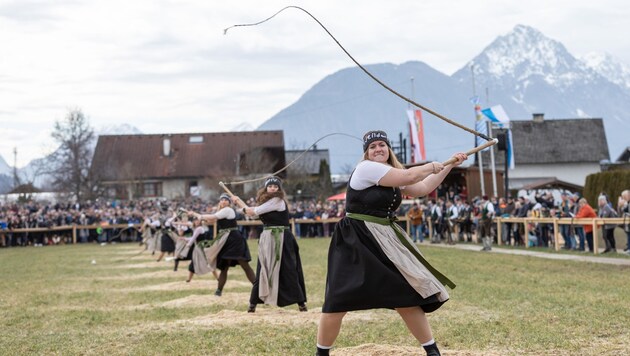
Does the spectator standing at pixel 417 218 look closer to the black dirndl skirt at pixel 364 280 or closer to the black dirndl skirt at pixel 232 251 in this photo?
the black dirndl skirt at pixel 232 251

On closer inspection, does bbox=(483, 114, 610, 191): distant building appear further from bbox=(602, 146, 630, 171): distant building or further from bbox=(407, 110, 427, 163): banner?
bbox=(407, 110, 427, 163): banner

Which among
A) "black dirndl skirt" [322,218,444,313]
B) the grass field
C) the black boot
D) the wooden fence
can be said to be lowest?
the grass field

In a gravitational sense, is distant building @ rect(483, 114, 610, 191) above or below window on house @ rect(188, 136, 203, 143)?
below

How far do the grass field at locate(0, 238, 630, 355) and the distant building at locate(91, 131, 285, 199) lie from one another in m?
55.0

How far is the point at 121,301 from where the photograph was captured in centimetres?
1702

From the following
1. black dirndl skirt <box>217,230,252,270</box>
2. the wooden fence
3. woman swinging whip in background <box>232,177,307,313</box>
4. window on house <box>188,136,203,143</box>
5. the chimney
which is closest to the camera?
woman swinging whip in background <box>232,177,307,313</box>

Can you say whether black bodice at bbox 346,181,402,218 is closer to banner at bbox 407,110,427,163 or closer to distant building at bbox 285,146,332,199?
banner at bbox 407,110,427,163

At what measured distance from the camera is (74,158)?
77625mm

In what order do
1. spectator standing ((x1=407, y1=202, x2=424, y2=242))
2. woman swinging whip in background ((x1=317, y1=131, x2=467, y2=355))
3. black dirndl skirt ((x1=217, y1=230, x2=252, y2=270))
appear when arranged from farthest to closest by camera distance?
spectator standing ((x1=407, y1=202, x2=424, y2=242))
black dirndl skirt ((x1=217, y1=230, x2=252, y2=270))
woman swinging whip in background ((x1=317, y1=131, x2=467, y2=355))

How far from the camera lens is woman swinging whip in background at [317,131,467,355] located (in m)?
7.95

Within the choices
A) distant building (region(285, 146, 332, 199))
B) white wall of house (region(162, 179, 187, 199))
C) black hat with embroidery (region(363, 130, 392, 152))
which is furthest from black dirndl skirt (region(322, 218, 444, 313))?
white wall of house (region(162, 179, 187, 199))

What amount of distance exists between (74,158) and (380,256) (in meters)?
72.7

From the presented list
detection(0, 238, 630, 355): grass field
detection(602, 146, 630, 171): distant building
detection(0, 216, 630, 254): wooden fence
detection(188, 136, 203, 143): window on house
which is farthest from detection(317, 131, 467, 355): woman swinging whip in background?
detection(188, 136, 203, 143): window on house

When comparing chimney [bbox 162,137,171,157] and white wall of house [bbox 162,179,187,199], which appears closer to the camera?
white wall of house [bbox 162,179,187,199]
